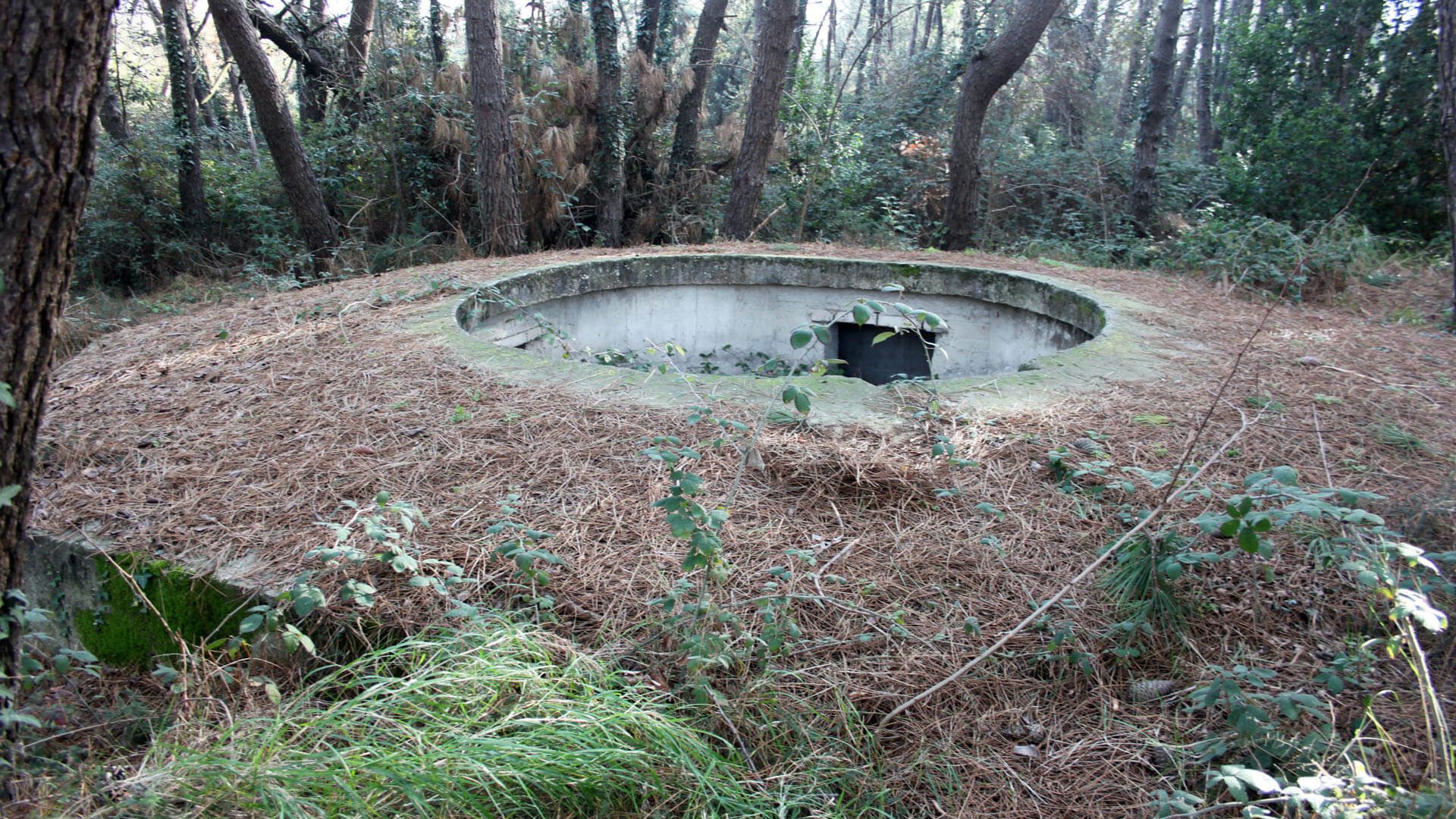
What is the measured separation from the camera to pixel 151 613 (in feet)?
7.69

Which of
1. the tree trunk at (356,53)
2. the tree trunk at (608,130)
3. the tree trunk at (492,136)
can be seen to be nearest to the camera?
the tree trunk at (492,136)

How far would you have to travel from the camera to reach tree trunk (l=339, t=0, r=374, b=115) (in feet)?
32.0

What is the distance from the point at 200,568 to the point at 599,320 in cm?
438

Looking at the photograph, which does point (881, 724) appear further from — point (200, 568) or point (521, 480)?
point (200, 568)

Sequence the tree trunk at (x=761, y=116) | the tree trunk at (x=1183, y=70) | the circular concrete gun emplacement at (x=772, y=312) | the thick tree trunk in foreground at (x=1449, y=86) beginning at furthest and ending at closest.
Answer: the tree trunk at (x=1183, y=70), the tree trunk at (x=761, y=116), the circular concrete gun emplacement at (x=772, y=312), the thick tree trunk in foreground at (x=1449, y=86)

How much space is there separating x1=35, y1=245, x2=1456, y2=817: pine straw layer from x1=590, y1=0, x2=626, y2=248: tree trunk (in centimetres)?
609

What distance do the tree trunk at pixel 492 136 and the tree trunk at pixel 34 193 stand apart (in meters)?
6.47

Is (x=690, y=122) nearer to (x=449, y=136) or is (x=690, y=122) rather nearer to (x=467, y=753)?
(x=449, y=136)

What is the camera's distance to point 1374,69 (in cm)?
889

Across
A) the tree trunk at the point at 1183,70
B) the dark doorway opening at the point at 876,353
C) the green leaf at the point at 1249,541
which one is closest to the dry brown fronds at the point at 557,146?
the dark doorway opening at the point at 876,353

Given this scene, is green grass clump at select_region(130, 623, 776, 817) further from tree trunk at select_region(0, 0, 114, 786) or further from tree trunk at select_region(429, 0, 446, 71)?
tree trunk at select_region(429, 0, 446, 71)

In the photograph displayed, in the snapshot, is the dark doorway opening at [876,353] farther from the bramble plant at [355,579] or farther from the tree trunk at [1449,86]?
the bramble plant at [355,579]

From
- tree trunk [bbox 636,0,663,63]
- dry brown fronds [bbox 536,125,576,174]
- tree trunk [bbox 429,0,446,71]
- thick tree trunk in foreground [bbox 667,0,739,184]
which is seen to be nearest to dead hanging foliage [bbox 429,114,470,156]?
dry brown fronds [bbox 536,125,576,174]

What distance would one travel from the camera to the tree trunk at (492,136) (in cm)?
760
